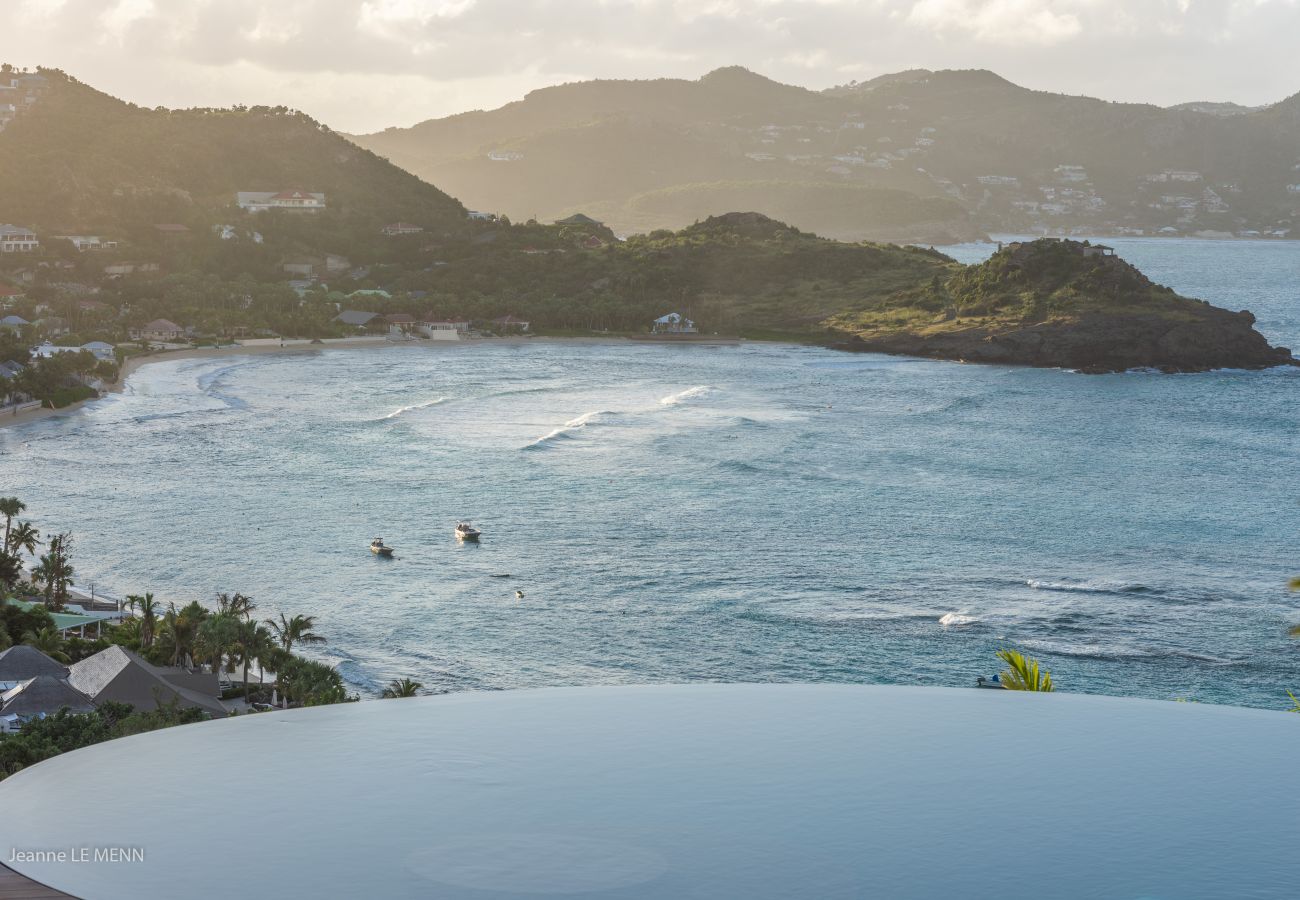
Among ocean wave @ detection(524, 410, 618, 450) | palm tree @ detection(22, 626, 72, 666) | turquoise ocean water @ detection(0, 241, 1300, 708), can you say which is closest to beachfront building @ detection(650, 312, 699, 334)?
turquoise ocean water @ detection(0, 241, 1300, 708)

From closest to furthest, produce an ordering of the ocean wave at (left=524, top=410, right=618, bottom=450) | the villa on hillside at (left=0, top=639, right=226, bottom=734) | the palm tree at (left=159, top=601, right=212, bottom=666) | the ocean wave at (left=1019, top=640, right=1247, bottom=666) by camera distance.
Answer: the villa on hillside at (left=0, top=639, right=226, bottom=734), the palm tree at (left=159, top=601, right=212, bottom=666), the ocean wave at (left=1019, top=640, right=1247, bottom=666), the ocean wave at (left=524, top=410, right=618, bottom=450)

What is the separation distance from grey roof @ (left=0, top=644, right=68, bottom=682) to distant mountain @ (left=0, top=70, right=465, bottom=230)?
10531 cm

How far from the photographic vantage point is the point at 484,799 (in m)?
10.6

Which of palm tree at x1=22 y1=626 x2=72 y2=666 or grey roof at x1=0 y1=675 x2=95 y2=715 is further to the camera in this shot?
palm tree at x1=22 y1=626 x2=72 y2=666

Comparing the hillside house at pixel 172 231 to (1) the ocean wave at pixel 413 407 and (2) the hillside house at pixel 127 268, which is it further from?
(1) the ocean wave at pixel 413 407

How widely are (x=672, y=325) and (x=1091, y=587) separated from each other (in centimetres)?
7565

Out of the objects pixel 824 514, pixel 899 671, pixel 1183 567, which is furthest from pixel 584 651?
pixel 1183 567

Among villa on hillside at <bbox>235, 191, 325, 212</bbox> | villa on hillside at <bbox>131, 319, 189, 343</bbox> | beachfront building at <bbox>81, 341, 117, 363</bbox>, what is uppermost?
villa on hillside at <bbox>235, 191, 325, 212</bbox>

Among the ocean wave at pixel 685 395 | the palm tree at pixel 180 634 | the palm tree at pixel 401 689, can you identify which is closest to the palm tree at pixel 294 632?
the palm tree at pixel 180 634

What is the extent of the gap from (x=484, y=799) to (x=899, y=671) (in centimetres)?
1945

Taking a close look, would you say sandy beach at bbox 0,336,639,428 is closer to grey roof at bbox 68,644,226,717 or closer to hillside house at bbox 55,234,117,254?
hillside house at bbox 55,234,117,254

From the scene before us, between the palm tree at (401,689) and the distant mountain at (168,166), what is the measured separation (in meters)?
107

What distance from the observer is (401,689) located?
24.8 metres

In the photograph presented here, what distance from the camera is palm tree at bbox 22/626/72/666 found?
27.1m
